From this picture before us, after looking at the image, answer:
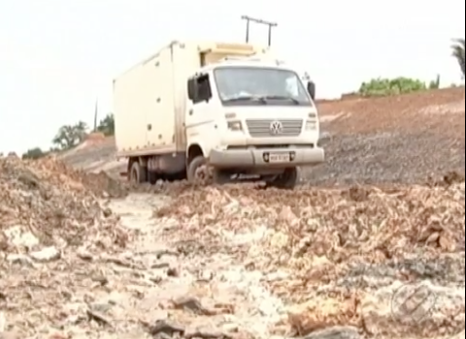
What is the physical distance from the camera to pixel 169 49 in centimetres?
369

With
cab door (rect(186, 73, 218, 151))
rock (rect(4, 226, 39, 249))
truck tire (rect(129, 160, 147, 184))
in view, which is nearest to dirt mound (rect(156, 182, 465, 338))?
rock (rect(4, 226, 39, 249))

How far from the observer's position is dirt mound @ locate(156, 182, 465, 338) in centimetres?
134

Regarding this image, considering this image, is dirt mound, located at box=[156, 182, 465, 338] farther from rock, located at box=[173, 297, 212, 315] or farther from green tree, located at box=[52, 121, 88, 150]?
green tree, located at box=[52, 121, 88, 150]

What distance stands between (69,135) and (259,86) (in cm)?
187

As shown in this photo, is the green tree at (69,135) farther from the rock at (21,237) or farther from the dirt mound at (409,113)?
the rock at (21,237)

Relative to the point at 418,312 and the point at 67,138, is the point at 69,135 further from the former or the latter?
the point at 418,312

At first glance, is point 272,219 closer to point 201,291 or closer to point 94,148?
point 201,291

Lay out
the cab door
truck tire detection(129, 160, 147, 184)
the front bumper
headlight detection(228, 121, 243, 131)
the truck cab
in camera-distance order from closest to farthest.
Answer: the front bumper
the truck cab
headlight detection(228, 121, 243, 131)
truck tire detection(129, 160, 147, 184)
the cab door

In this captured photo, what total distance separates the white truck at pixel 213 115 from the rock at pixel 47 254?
472 mm

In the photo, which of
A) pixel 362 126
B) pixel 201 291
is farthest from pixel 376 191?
pixel 201 291

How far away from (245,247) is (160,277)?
0.33m

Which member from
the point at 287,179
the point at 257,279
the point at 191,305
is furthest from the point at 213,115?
the point at 191,305

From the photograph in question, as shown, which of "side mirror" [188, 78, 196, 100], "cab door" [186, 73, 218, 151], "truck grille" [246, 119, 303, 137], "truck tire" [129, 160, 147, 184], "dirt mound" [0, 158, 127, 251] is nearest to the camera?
"dirt mound" [0, 158, 127, 251]

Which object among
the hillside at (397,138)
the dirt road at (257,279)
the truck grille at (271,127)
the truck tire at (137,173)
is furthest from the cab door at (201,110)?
the hillside at (397,138)
